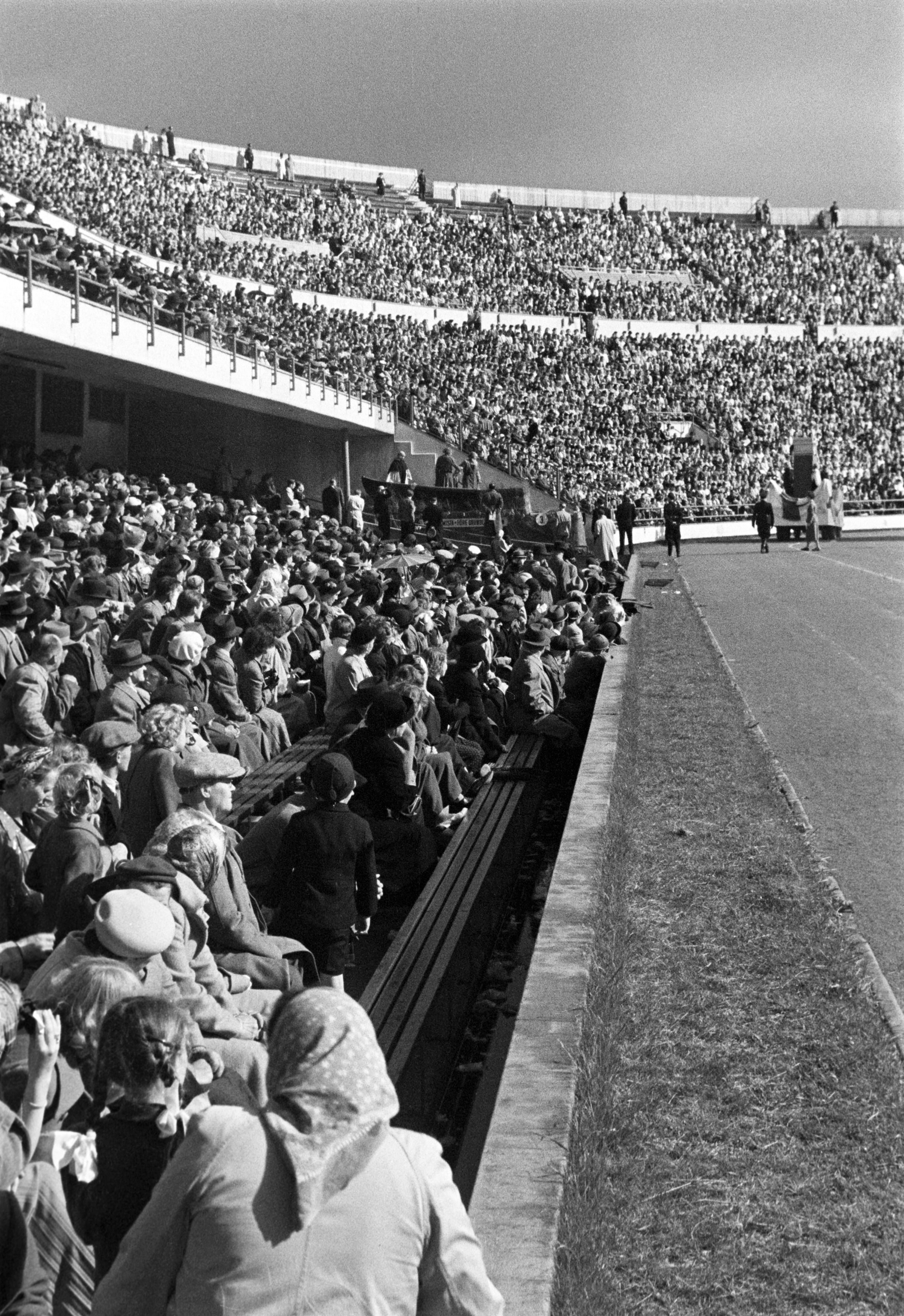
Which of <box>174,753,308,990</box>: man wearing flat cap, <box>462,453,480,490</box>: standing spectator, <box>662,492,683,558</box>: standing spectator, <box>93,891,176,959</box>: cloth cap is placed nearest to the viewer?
<box>93,891,176,959</box>: cloth cap

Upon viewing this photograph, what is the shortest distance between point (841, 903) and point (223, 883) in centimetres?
350

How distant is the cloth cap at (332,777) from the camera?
6141 mm

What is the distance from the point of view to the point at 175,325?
29.7 meters

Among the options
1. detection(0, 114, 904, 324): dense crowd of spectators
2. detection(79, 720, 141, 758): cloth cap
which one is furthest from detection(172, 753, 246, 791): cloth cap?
detection(0, 114, 904, 324): dense crowd of spectators

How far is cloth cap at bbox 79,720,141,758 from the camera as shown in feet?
22.0

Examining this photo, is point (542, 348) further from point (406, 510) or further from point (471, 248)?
point (406, 510)

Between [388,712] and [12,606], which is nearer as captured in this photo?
[388,712]

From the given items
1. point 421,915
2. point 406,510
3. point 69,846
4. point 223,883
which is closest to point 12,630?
point 421,915

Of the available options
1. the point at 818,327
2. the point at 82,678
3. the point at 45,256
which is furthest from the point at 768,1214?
the point at 818,327

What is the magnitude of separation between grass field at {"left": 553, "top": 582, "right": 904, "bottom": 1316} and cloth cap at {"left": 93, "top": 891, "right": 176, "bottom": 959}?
136cm

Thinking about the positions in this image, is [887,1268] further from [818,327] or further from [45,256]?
[818,327]

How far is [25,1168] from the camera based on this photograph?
10.4ft

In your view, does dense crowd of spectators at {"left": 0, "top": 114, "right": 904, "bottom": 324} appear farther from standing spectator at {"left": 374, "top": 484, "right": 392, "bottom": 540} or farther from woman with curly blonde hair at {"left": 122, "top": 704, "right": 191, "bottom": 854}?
woman with curly blonde hair at {"left": 122, "top": 704, "right": 191, "bottom": 854}

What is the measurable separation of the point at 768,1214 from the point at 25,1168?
2.34 metres
